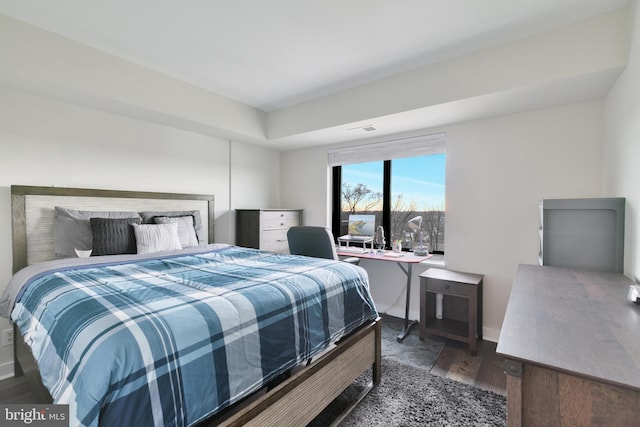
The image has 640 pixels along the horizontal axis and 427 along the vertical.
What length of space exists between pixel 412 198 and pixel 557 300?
234 centimetres

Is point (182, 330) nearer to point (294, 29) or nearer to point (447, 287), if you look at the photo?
point (294, 29)

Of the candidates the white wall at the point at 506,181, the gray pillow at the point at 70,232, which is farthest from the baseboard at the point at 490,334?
the gray pillow at the point at 70,232

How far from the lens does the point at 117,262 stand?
2.13m

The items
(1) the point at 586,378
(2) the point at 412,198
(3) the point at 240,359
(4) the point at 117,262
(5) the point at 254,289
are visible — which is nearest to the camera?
(1) the point at 586,378

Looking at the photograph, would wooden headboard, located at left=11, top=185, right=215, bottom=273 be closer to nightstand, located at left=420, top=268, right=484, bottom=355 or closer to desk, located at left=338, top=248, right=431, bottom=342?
desk, located at left=338, top=248, right=431, bottom=342

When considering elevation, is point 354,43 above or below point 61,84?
above

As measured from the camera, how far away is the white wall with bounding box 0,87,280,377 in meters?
2.26

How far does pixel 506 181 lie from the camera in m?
2.76

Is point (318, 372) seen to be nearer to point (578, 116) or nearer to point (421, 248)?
point (421, 248)

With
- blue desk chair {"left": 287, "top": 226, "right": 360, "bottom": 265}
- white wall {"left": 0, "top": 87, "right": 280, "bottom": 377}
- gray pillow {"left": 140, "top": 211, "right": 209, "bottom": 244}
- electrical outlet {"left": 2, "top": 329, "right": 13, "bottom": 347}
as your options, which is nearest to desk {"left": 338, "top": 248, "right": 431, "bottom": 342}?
blue desk chair {"left": 287, "top": 226, "right": 360, "bottom": 265}

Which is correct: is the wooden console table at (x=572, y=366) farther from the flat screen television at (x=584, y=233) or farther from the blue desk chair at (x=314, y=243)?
the blue desk chair at (x=314, y=243)

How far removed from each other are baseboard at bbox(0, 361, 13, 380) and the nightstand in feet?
11.3

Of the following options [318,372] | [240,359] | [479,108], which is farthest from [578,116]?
[240,359]

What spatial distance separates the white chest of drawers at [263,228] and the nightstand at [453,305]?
192 centimetres
